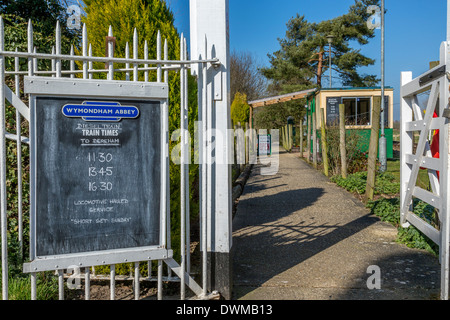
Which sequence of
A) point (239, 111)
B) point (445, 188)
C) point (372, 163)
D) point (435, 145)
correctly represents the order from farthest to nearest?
point (239, 111), point (372, 163), point (435, 145), point (445, 188)

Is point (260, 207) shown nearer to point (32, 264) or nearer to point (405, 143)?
point (405, 143)

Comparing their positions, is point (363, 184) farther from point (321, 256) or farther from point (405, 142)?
point (321, 256)

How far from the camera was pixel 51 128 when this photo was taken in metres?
2.84

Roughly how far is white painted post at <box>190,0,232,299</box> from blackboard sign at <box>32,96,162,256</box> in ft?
1.89

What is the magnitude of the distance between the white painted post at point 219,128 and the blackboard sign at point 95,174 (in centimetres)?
58

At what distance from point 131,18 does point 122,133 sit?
61.2 inches

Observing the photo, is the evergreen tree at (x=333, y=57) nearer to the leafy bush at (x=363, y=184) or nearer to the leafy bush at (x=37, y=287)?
the leafy bush at (x=363, y=184)

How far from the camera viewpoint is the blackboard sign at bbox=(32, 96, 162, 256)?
2844 millimetres

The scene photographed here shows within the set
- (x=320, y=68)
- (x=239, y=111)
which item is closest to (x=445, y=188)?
(x=239, y=111)

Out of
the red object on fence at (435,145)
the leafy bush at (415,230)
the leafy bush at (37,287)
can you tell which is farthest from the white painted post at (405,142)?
the leafy bush at (37,287)

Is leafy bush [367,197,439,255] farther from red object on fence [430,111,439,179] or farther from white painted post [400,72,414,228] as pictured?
red object on fence [430,111,439,179]

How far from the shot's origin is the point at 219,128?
11.5ft

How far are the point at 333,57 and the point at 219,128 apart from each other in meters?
35.7

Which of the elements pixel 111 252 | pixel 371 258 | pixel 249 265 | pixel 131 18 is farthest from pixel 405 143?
pixel 111 252
